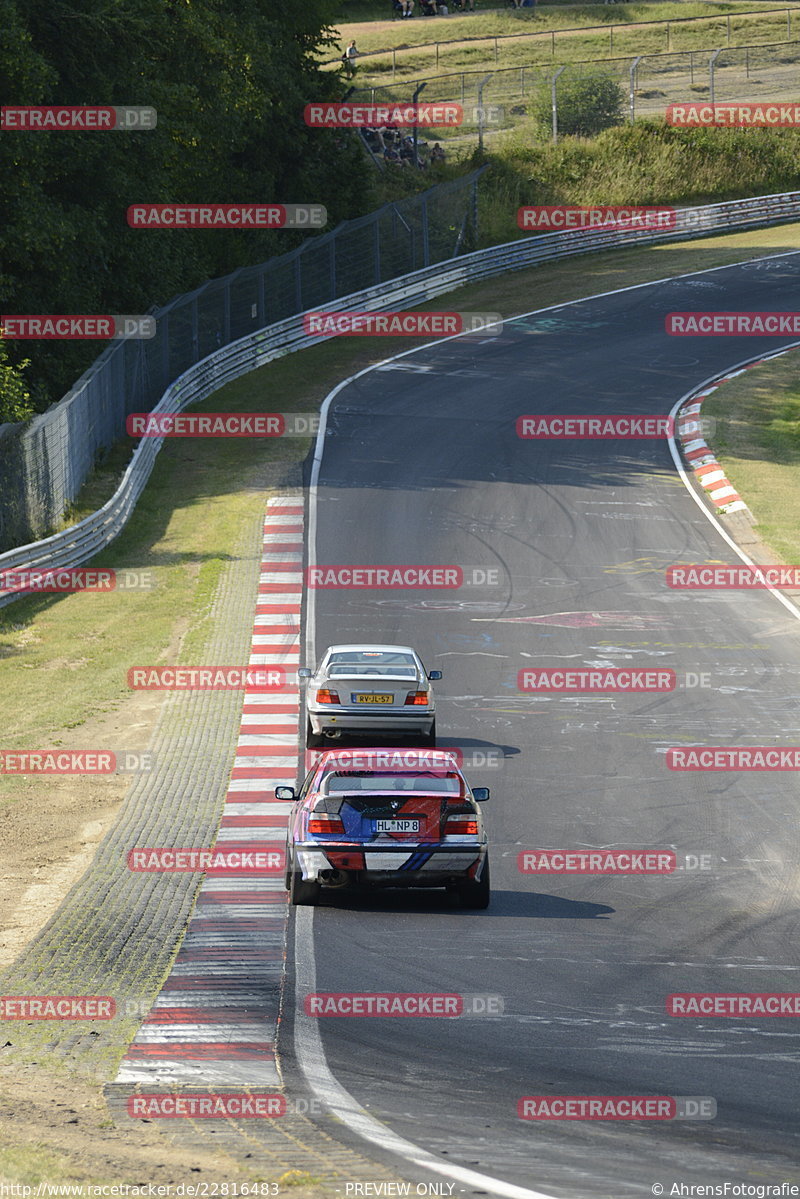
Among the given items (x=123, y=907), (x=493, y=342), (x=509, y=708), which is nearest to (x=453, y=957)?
(x=123, y=907)

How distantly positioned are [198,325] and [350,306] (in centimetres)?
703

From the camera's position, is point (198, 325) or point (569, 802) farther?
point (198, 325)

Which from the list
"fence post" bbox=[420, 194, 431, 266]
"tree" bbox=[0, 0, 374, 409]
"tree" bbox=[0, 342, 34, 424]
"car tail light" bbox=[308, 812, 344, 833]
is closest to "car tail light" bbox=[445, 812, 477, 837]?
"car tail light" bbox=[308, 812, 344, 833]

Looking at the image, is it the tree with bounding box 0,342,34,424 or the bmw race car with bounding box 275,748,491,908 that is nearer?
the bmw race car with bounding box 275,748,491,908

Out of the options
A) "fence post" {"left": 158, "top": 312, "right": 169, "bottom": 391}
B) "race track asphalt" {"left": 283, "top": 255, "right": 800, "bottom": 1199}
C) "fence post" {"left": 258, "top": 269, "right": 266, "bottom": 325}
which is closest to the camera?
"race track asphalt" {"left": 283, "top": 255, "right": 800, "bottom": 1199}

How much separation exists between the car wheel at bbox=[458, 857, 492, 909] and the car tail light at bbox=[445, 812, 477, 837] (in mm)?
354

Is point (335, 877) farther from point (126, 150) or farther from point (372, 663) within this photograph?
point (126, 150)

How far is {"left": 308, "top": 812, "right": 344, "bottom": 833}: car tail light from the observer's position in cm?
1298

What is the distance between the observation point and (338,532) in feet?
98.0

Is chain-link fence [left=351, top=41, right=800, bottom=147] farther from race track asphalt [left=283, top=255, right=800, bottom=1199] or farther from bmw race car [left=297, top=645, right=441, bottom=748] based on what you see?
bmw race car [left=297, top=645, right=441, bottom=748]

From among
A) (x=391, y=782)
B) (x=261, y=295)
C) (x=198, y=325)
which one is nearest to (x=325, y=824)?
(x=391, y=782)

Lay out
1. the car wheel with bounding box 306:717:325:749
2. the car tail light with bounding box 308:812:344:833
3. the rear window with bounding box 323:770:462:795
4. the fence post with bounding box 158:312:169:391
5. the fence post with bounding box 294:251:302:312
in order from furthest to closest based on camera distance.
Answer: the fence post with bounding box 294:251:302:312 → the fence post with bounding box 158:312:169:391 → the car wheel with bounding box 306:717:325:749 → the rear window with bounding box 323:770:462:795 → the car tail light with bounding box 308:812:344:833

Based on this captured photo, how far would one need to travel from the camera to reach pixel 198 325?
43906 millimetres

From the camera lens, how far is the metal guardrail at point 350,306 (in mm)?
28062
